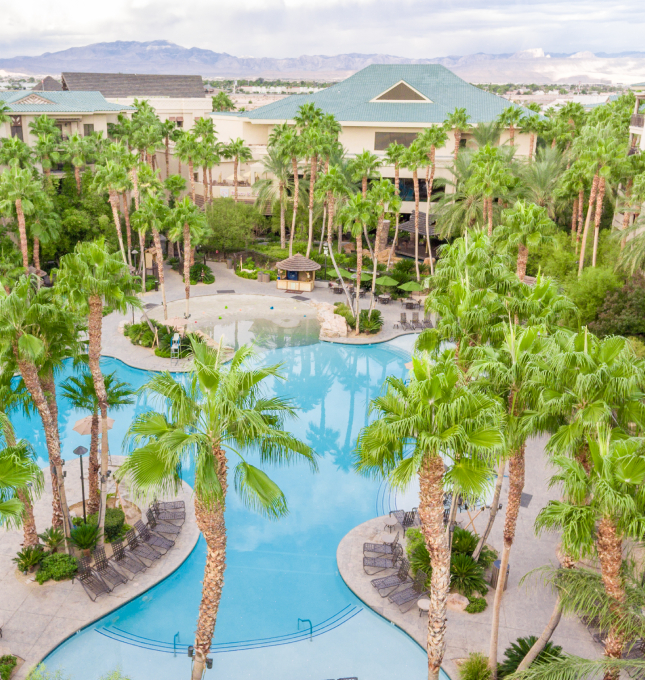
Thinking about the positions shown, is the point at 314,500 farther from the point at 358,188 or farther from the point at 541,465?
the point at 358,188

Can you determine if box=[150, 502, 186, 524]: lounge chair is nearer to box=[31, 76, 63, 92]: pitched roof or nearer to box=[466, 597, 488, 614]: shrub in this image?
box=[466, 597, 488, 614]: shrub

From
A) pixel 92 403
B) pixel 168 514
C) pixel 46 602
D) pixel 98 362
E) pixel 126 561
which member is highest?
pixel 98 362

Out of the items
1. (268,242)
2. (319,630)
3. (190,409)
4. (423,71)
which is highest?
(423,71)

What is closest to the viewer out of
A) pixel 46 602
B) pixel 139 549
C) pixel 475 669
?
pixel 475 669

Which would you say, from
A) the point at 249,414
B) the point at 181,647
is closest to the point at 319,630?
the point at 181,647

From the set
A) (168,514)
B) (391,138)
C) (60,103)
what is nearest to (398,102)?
(391,138)

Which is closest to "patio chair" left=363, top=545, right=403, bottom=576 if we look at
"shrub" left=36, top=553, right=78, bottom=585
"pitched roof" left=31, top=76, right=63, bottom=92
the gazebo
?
"shrub" left=36, top=553, right=78, bottom=585

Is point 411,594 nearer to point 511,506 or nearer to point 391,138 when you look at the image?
point 511,506
